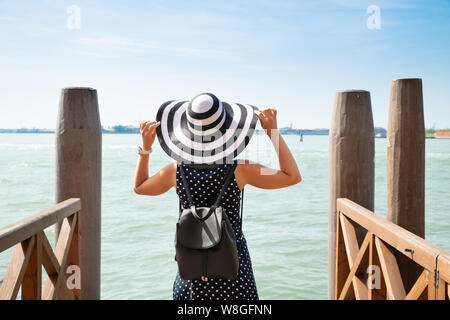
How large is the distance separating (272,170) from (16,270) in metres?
1.41

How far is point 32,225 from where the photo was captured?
7.77 ft

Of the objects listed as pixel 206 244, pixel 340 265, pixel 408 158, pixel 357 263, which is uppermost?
pixel 408 158

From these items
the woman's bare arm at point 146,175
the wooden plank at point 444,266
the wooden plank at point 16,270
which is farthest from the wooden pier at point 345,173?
the wooden plank at point 444,266

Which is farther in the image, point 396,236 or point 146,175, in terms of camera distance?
point 146,175

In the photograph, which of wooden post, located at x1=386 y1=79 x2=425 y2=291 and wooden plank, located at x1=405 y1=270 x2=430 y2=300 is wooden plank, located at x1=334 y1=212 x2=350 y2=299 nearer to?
wooden post, located at x1=386 y1=79 x2=425 y2=291

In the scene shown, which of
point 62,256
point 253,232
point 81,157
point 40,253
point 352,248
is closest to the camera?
point 40,253

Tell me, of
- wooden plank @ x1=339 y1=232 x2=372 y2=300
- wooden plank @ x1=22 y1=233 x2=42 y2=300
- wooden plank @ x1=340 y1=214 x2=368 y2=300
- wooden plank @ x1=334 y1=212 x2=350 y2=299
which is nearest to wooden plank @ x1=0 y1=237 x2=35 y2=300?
wooden plank @ x1=22 y1=233 x2=42 y2=300

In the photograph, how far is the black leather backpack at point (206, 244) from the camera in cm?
221

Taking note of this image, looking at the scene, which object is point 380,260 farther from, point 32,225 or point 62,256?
point 62,256

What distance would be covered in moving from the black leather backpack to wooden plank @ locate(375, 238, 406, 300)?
85 centimetres

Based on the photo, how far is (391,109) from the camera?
3391mm

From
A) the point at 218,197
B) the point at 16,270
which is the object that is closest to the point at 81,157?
the point at 16,270

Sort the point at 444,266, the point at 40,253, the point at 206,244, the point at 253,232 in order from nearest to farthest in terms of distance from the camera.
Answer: the point at 444,266
the point at 206,244
the point at 40,253
the point at 253,232

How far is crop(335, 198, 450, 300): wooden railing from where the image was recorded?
1794mm
